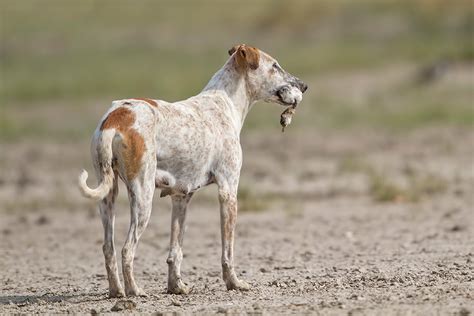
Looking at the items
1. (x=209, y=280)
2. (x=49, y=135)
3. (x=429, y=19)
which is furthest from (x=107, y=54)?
(x=209, y=280)

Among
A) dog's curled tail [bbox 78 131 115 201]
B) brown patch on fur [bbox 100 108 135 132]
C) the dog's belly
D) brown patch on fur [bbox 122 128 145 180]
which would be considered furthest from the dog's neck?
dog's curled tail [bbox 78 131 115 201]

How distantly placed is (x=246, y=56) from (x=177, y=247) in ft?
5.47

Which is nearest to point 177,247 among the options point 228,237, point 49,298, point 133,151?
point 228,237

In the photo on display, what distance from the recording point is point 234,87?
970 cm

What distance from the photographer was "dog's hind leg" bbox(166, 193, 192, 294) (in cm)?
924

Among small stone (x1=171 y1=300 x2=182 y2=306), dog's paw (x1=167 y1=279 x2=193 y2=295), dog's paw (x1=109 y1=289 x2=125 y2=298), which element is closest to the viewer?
small stone (x1=171 y1=300 x2=182 y2=306)

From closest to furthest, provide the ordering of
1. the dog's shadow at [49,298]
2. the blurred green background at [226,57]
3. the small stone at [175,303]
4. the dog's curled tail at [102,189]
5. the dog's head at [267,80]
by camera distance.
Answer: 1. the dog's curled tail at [102,189]
2. the small stone at [175,303]
3. the dog's shadow at [49,298]
4. the dog's head at [267,80]
5. the blurred green background at [226,57]

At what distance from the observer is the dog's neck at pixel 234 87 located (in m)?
9.69

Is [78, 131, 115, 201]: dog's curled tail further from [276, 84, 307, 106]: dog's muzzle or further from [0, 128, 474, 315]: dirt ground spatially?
[276, 84, 307, 106]: dog's muzzle

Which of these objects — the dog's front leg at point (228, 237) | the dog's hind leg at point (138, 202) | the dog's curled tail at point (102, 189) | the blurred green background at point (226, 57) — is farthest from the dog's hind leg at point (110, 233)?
the blurred green background at point (226, 57)

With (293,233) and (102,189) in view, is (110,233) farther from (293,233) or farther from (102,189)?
(293,233)

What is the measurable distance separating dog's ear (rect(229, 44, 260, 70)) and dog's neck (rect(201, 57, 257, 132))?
0.08 metres

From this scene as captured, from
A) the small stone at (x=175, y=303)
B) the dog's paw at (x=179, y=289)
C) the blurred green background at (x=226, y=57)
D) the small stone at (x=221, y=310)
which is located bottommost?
the small stone at (x=175, y=303)

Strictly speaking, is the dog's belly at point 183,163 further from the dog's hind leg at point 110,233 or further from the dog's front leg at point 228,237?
the dog's hind leg at point 110,233
